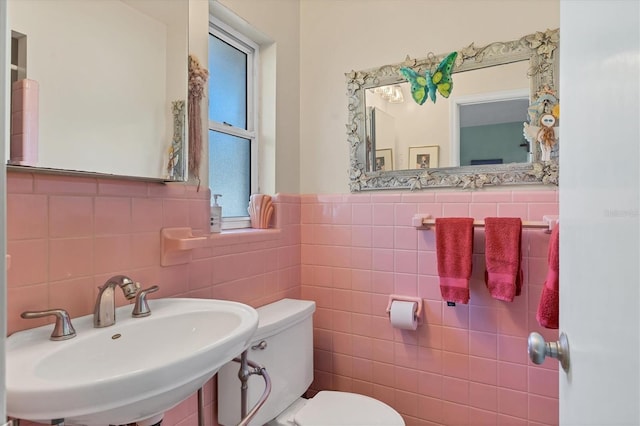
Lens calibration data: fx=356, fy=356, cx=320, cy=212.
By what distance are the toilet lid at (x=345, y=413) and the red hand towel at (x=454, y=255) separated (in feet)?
1.73

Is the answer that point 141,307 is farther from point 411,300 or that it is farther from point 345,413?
point 411,300

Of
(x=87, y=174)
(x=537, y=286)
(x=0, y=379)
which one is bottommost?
(x=537, y=286)

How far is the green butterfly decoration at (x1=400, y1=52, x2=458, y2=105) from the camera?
160 centimetres

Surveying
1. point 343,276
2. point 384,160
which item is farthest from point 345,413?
point 384,160

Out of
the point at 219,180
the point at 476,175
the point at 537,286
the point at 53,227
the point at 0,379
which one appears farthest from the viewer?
the point at 219,180

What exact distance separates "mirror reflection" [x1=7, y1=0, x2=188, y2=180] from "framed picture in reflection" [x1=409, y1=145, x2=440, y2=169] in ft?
Answer: 3.36

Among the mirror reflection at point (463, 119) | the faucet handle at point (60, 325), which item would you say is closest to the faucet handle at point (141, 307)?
the faucet handle at point (60, 325)

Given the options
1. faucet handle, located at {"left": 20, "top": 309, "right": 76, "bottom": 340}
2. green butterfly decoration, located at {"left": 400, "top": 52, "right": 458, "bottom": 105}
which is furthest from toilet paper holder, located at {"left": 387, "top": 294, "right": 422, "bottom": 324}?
faucet handle, located at {"left": 20, "top": 309, "right": 76, "bottom": 340}

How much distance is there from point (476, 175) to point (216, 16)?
1.35 metres

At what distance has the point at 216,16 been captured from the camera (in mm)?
1597

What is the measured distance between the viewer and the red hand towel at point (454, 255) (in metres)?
1.49

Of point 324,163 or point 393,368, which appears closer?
point 393,368

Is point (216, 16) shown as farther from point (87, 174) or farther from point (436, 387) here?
point (436, 387)

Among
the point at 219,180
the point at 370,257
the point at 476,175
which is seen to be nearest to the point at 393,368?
the point at 370,257
